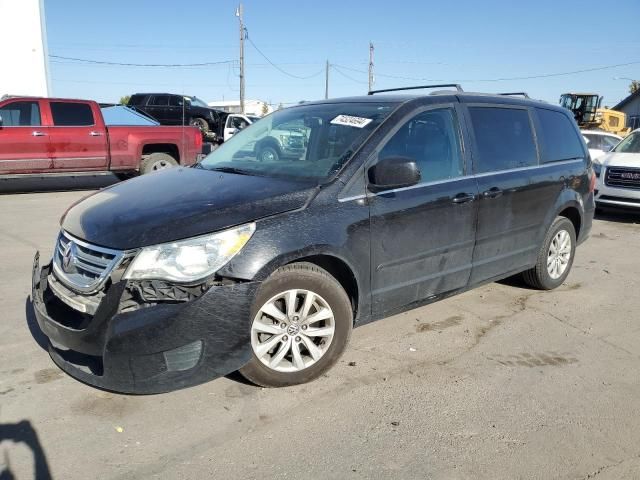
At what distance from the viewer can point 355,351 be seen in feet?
12.3

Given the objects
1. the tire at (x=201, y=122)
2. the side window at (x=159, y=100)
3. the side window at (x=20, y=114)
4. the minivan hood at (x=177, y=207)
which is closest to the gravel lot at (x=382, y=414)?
the minivan hood at (x=177, y=207)

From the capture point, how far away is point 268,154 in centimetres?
398

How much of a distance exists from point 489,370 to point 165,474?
2185mm

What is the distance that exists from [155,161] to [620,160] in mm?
9431

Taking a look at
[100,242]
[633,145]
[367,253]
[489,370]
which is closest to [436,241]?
[367,253]

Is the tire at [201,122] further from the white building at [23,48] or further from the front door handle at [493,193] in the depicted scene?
the front door handle at [493,193]

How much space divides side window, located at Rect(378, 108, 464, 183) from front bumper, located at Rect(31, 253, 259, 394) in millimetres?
1528

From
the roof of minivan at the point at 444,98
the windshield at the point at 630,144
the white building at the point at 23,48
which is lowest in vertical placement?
the windshield at the point at 630,144

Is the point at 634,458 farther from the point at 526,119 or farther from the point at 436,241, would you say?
the point at 526,119

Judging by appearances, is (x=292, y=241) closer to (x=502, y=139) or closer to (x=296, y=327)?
(x=296, y=327)

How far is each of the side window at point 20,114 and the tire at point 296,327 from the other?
31.0 ft

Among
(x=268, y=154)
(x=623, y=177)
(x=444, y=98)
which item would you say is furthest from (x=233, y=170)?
(x=623, y=177)

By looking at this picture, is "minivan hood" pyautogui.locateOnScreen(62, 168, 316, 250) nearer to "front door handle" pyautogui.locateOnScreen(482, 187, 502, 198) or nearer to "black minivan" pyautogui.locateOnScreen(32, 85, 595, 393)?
"black minivan" pyautogui.locateOnScreen(32, 85, 595, 393)

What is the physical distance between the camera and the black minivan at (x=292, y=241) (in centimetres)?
272
